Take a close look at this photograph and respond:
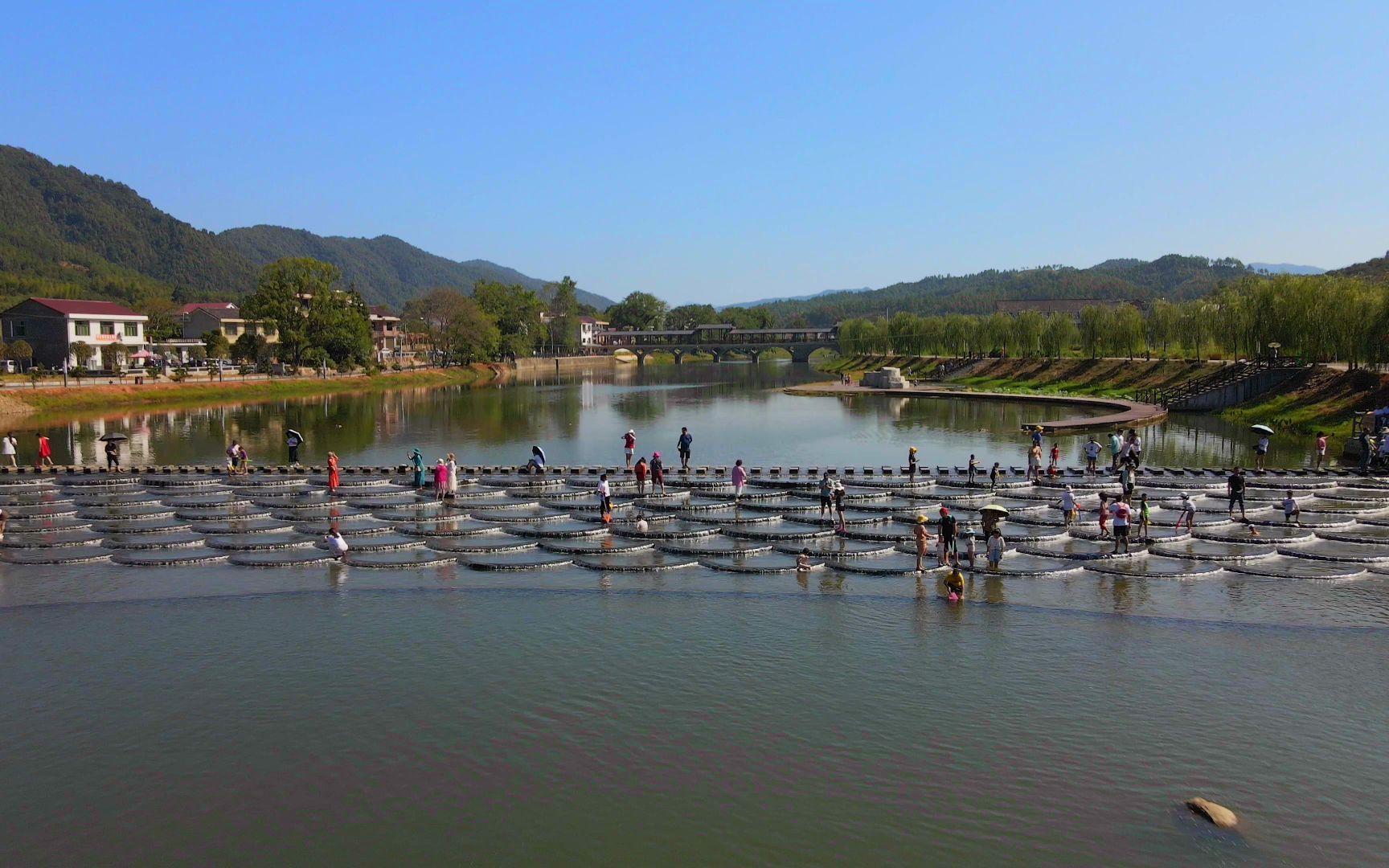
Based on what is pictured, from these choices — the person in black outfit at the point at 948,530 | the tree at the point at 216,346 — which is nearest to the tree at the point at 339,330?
the tree at the point at 216,346

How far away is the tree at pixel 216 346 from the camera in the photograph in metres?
130

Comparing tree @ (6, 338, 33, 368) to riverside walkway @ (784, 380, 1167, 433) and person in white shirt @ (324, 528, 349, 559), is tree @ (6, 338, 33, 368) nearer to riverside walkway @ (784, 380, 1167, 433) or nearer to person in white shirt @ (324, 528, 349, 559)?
riverside walkway @ (784, 380, 1167, 433)

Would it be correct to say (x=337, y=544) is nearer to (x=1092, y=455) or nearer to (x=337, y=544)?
(x=337, y=544)

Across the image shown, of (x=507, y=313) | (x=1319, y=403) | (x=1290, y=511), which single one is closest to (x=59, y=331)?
(x=507, y=313)

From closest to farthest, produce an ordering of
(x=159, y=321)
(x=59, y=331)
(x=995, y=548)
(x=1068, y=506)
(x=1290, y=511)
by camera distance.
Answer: (x=995, y=548)
(x=1068, y=506)
(x=1290, y=511)
(x=59, y=331)
(x=159, y=321)

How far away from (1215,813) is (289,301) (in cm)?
12354

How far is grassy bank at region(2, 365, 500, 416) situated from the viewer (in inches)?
3265

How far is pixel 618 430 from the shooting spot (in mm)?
76875

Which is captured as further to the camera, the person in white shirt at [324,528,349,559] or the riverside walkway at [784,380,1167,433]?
the riverside walkway at [784,380,1167,433]

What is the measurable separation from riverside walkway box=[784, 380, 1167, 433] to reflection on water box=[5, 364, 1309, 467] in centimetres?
146

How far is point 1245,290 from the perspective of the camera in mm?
98000

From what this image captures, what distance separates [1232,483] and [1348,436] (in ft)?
104

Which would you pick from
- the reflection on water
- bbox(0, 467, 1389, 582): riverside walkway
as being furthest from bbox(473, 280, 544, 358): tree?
bbox(0, 467, 1389, 582): riverside walkway

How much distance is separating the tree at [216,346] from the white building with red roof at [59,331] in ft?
64.1
